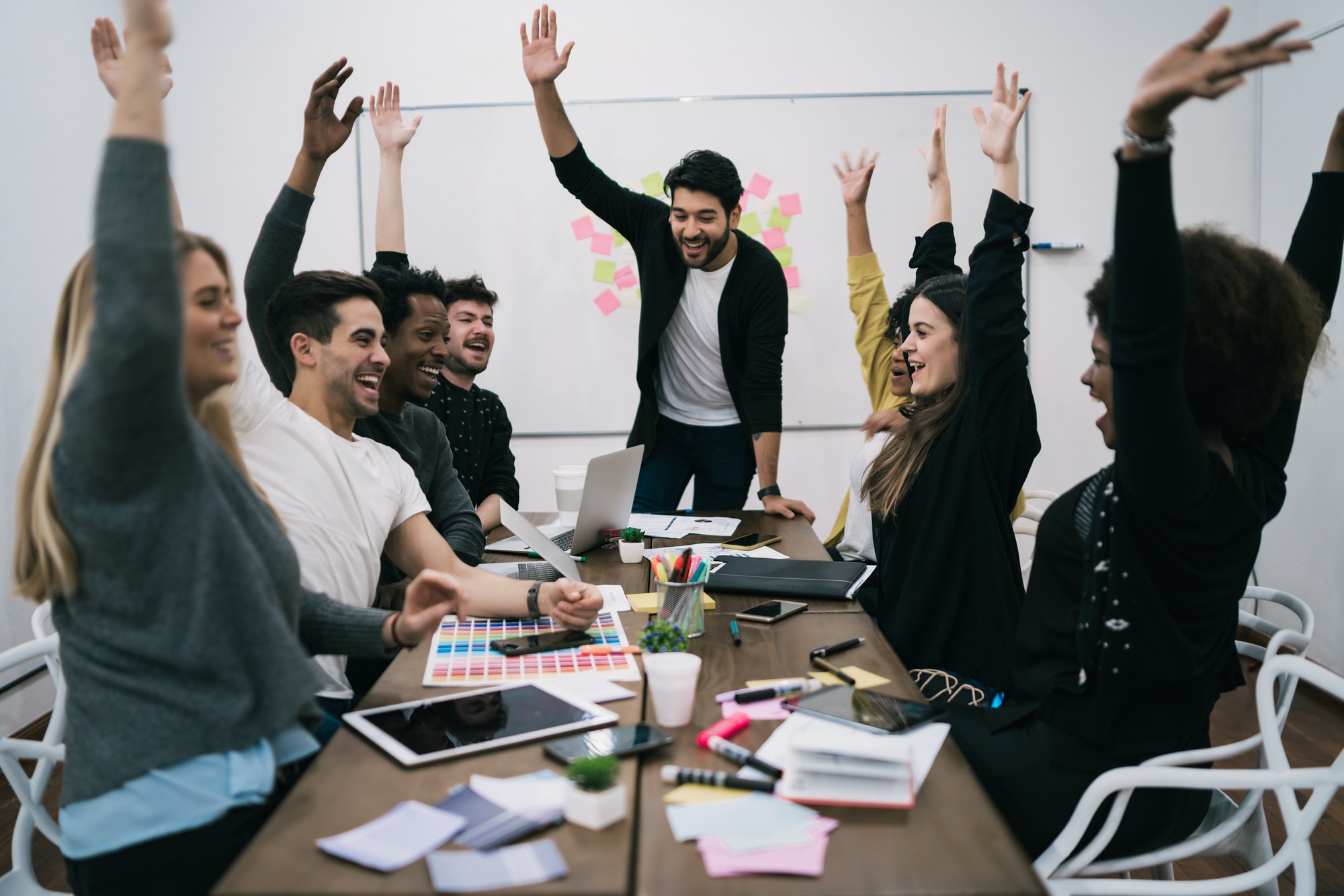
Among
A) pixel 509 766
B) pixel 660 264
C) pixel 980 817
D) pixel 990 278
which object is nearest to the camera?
pixel 980 817

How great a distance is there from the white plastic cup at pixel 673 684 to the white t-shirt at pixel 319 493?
70 centimetres

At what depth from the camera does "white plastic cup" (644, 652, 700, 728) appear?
121 centimetres

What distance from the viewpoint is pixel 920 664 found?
1936 millimetres

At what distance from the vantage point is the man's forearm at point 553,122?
3016mm

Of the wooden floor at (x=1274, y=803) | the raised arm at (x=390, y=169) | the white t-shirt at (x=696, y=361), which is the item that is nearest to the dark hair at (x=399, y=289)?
the raised arm at (x=390, y=169)

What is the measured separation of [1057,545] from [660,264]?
2.00 m

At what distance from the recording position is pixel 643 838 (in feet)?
3.14

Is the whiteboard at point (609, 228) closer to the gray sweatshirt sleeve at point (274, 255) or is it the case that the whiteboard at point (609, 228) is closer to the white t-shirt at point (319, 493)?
the gray sweatshirt sleeve at point (274, 255)

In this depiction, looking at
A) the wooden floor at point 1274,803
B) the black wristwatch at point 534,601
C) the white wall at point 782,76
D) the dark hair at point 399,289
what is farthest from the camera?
the white wall at point 782,76

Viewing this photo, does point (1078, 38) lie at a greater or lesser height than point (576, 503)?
greater

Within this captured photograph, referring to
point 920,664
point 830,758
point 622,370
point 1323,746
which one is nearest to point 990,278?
point 920,664

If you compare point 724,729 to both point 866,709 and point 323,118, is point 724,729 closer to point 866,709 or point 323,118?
point 866,709

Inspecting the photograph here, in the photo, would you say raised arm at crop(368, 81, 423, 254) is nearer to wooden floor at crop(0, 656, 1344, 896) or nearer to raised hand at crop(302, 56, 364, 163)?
raised hand at crop(302, 56, 364, 163)

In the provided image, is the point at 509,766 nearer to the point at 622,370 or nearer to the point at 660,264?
the point at 660,264
